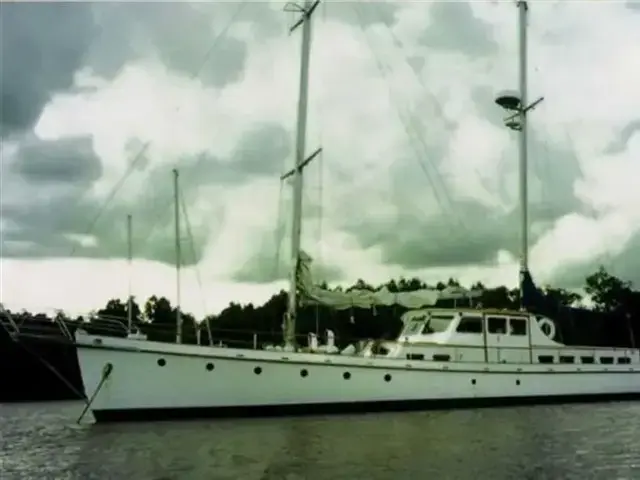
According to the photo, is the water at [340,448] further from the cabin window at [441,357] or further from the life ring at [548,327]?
the life ring at [548,327]

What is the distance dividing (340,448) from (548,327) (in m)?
18.0

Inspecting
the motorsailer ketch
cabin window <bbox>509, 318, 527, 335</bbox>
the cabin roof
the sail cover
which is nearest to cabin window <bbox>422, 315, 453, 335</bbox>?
→ the motorsailer ketch

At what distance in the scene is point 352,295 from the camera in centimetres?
3300

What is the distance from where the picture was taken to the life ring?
3684cm

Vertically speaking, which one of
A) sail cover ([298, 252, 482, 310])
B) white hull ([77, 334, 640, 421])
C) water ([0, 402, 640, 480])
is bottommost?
water ([0, 402, 640, 480])

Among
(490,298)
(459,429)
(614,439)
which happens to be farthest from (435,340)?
(490,298)

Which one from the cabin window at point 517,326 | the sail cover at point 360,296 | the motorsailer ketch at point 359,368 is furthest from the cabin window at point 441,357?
the cabin window at point 517,326

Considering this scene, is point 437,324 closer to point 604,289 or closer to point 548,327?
point 548,327

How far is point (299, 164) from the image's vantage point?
3219 cm

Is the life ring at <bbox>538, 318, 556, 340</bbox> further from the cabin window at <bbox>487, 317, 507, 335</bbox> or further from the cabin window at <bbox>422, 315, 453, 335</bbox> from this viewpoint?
the cabin window at <bbox>422, 315, 453, 335</bbox>

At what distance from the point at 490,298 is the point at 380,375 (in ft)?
152

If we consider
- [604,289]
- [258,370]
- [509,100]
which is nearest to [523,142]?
[509,100]

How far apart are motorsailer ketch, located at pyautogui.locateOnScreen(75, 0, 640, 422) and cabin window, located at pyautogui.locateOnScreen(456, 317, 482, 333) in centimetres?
5

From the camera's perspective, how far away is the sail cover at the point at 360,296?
32.1 meters
